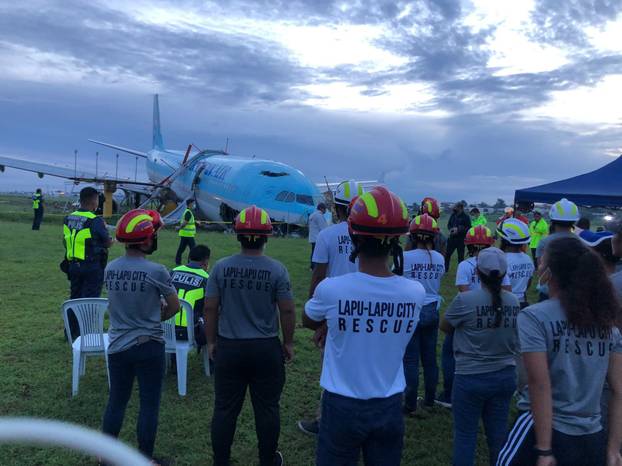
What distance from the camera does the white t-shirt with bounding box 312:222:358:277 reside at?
4305 millimetres

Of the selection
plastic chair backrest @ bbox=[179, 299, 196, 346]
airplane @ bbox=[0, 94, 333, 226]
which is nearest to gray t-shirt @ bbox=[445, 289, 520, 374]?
plastic chair backrest @ bbox=[179, 299, 196, 346]

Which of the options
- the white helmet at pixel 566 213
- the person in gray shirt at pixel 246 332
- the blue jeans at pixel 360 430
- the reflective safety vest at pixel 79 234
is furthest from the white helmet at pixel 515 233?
the reflective safety vest at pixel 79 234

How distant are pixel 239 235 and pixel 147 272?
0.74 metres

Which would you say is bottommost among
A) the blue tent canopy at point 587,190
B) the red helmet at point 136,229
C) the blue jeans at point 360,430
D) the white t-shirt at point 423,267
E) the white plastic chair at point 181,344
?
the white plastic chair at point 181,344

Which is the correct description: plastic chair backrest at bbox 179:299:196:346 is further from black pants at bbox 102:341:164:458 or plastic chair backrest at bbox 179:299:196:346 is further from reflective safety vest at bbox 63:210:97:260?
reflective safety vest at bbox 63:210:97:260

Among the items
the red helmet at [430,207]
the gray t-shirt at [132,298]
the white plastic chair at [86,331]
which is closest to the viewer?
the gray t-shirt at [132,298]

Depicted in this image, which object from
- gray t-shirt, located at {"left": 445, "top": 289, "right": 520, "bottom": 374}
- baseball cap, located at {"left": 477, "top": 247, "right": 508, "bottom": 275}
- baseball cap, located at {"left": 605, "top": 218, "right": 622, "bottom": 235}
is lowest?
gray t-shirt, located at {"left": 445, "top": 289, "right": 520, "bottom": 374}

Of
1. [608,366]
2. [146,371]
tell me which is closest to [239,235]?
[146,371]

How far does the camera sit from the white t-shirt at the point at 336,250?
14.1ft

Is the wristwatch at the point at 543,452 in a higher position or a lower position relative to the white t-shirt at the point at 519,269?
lower

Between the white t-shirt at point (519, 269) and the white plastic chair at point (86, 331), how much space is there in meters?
4.08

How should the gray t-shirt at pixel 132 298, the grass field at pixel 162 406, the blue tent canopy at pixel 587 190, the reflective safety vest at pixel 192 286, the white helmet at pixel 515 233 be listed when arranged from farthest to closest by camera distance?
1. the blue tent canopy at pixel 587 190
2. the reflective safety vest at pixel 192 286
3. the white helmet at pixel 515 233
4. the grass field at pixel 162 406
5. the gray t-shirt at pixel 132 298

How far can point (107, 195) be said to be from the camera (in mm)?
31062

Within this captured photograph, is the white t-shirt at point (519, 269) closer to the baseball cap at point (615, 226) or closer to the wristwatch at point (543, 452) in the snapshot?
the baseball cap at point (615, 226)
